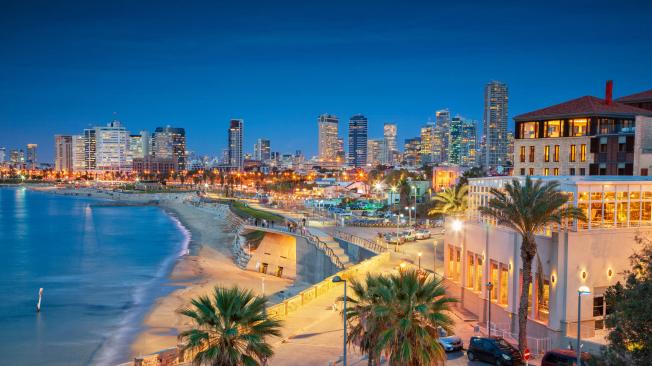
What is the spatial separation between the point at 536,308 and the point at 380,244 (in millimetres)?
25178

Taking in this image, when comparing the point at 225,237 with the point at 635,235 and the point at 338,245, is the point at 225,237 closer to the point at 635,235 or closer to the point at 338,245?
the point at 338,245

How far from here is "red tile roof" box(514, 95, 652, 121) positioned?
138 feet

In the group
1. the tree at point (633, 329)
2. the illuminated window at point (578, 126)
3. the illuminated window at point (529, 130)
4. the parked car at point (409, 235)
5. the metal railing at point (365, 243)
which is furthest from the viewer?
the parked car at point (409, 235)

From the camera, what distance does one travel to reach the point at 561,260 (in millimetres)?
21594

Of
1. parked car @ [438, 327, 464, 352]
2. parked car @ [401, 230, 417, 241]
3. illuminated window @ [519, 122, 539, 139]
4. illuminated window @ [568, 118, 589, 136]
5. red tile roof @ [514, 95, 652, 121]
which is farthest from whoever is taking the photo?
parked car @ [401, 230, 417, 241]

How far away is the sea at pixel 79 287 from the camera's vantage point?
104ft

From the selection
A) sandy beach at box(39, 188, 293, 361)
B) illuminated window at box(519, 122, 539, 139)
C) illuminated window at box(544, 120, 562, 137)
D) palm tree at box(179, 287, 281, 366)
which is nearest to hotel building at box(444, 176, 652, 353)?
palm tree at box(179, 287, 281, 366)

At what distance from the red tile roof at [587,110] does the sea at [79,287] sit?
34403 mm

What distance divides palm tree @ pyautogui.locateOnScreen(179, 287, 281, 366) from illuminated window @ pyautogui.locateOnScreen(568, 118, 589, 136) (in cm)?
3671

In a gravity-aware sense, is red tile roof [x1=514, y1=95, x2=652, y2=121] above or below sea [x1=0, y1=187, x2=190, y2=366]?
above

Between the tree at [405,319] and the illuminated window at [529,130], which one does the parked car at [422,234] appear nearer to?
the illuminated window at [529,130]

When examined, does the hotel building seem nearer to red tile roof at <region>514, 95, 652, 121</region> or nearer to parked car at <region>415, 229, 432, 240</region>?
red tile roof at <region>514, 95, 652, 121</region>

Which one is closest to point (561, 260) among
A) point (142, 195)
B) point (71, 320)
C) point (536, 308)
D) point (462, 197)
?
point (536, 308)

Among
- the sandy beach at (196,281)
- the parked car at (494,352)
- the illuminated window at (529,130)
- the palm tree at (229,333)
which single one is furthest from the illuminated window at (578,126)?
the palm tree at (229,333)
